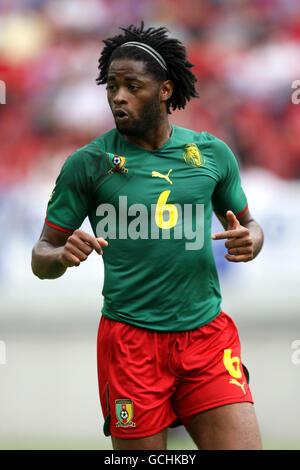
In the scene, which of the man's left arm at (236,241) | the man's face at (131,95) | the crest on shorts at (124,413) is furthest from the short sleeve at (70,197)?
the crest on shorts at (124,413)

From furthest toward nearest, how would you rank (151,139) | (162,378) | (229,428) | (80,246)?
1. (151,139)
2. (162,378)
3. (229,428)
4. (80,246)

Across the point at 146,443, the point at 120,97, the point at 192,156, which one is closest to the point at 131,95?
the point at 120,97

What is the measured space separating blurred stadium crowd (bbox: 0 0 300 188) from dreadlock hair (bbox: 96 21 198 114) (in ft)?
14.4

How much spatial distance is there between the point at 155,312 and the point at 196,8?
584 centimetres

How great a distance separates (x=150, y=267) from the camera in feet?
9.61

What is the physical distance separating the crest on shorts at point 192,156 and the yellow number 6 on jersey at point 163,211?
195 millimetres

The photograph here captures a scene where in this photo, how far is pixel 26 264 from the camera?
7344 millimetres

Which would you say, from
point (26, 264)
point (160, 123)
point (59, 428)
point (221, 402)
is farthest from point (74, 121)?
point (221, 402)

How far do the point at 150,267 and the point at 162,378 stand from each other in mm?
444

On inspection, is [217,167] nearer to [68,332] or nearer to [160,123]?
[160,123]

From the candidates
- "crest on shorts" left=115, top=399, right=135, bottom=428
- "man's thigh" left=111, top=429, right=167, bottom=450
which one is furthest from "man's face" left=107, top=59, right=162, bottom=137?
"man's thigh" left=111, top=429, right=167, bottom=450

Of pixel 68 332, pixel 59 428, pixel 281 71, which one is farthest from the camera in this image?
pixel 281 71

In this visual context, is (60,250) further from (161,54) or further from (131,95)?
(161,54)

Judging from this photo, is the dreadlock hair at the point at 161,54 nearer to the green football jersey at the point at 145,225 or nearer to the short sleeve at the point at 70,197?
the green football jersey at the point at 145,225
